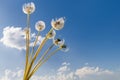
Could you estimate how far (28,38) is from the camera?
1051cm

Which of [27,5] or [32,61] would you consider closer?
[32,61]

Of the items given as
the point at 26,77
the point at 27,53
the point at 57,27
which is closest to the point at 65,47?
the point at 57,27

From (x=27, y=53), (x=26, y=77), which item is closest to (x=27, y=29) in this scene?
(x=27, y=53)

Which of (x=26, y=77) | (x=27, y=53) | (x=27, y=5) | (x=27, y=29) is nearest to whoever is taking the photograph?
(x=26, y=77)

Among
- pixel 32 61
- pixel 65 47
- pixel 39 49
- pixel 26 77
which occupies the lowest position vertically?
pixel 26 77

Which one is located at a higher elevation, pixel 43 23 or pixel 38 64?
pixel 43 23

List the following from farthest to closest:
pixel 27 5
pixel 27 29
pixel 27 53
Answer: pixel 27 5 < pixel 27 29 < pixel 27 53

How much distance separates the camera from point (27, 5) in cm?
1309

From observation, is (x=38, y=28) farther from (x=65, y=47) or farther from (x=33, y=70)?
(x=33, y=70)

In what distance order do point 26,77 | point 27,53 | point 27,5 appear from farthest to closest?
point 27,5
point 27,53
point 26,77

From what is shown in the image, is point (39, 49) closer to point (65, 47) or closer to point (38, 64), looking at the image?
point (38, 64)

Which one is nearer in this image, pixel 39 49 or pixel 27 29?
pixel 39 49

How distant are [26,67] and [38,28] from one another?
13.8 feet

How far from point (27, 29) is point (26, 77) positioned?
3149 mm
